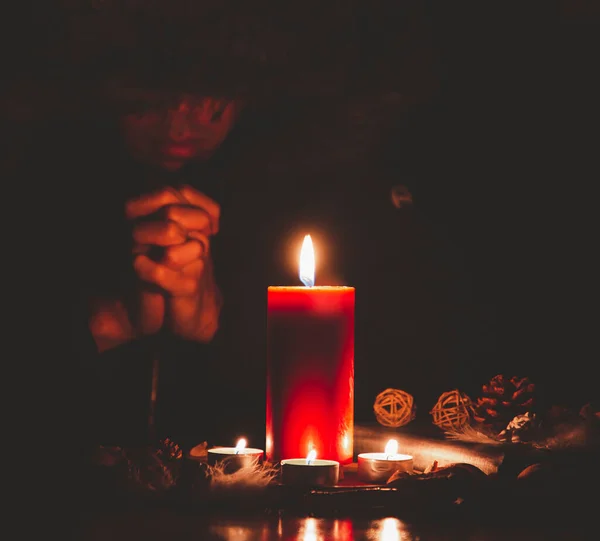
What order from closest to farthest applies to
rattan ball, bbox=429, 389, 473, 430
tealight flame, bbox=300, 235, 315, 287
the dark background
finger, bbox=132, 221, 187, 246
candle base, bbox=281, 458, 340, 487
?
candle base, bbox=281, 458, 340, 487, tealight flame, bbox=300, 235, 315, 287, rattan ball, bbox=429, 389, 473, 430, the dark background, finger, bbox=132, 221, 187, 246

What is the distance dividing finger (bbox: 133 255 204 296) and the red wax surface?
0.72m

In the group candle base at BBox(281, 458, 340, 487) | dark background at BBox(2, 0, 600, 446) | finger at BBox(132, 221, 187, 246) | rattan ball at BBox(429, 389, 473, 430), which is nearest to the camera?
candle base at BBox(281, 458, 340, 487)

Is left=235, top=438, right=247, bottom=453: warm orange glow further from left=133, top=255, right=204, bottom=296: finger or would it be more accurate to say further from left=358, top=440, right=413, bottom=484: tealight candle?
left=133, top=255, right=204, bottom=296: finger

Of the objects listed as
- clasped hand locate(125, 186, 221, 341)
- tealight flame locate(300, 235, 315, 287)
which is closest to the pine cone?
tealight flame locate(300, 235, 315, 287)

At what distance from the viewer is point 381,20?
5.08 ft

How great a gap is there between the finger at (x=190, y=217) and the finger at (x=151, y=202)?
0.01 m

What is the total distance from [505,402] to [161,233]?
28.6 inches

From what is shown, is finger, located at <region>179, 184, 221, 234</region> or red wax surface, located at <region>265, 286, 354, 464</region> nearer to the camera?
red wax surface, located at <region>265, 286, 354, 464</region>

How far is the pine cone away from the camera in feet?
4.65

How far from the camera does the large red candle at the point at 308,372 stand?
1.10 metres

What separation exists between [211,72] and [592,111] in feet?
2.28

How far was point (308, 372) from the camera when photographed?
43.2 inches

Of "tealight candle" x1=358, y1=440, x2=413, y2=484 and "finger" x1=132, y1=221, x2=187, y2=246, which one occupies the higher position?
"finger" x1=132, y1=221, x2=187, y2=246


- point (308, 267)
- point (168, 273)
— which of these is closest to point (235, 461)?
point (308, 267)
